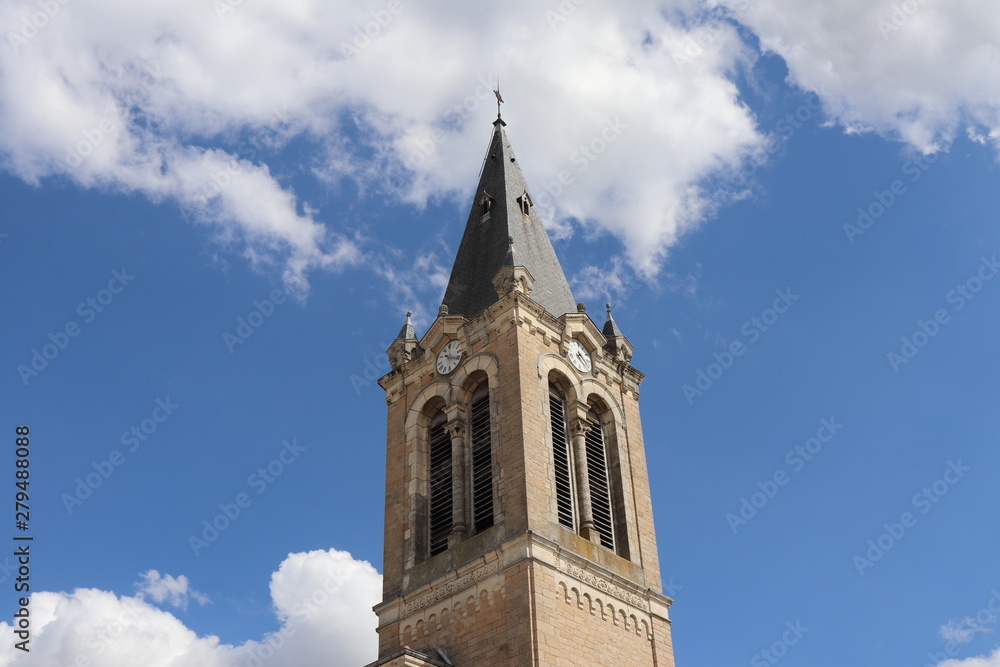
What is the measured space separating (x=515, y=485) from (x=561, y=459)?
2.60 m

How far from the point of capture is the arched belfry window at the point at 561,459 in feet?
95.4

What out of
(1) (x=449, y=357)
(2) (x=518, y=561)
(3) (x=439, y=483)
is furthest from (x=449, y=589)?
(1) (x=449, y=357)

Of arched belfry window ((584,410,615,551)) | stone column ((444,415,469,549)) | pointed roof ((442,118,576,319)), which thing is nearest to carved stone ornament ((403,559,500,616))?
stone column ((444,415,469,549))

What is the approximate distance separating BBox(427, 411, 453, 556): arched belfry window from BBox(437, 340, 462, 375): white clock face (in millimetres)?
1433

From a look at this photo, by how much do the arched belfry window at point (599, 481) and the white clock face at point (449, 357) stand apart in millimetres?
4617

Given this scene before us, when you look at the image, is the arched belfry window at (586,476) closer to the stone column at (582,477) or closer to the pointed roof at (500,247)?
the stone column at (582,477)

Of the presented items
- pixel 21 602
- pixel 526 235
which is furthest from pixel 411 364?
pixel 21 602

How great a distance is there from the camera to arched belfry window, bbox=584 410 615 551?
30.2 meters

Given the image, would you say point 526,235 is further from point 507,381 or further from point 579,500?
point 579,500

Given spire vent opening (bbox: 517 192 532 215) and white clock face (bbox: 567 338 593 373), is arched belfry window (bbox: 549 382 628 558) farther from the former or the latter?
spire vent opening (bbox: 517 192 532 215)

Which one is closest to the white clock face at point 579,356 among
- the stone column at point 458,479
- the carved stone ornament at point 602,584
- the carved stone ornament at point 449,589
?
the stone column at point 458,479

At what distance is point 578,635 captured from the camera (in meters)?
26.3

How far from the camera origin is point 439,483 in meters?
31.2

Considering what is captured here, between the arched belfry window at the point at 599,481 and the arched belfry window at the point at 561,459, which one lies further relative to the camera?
the arched belfry window at the point at 599,481
